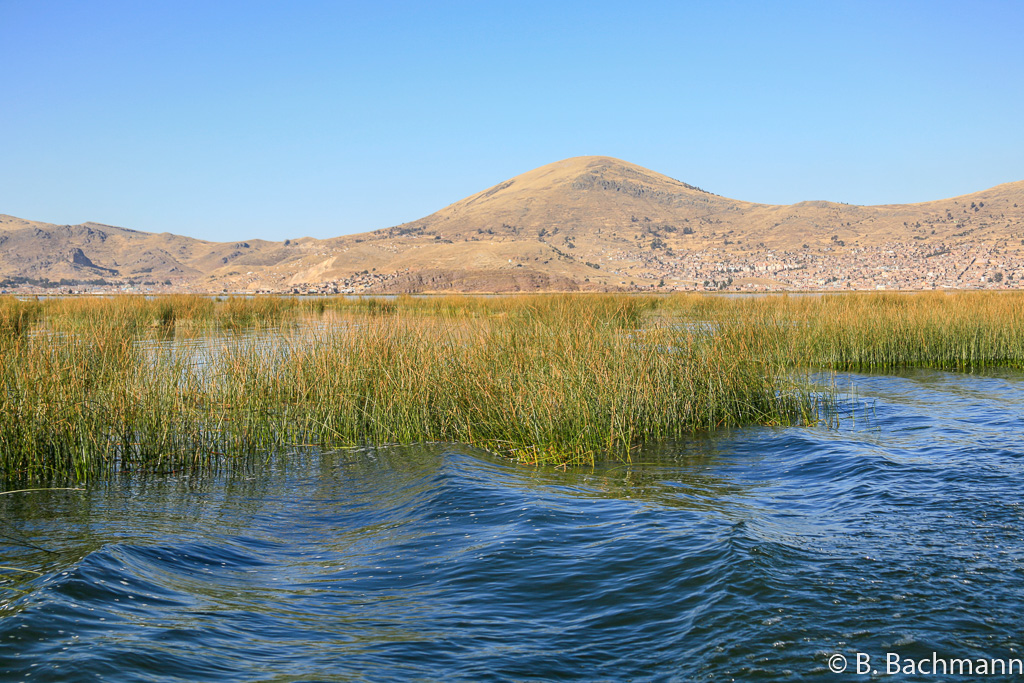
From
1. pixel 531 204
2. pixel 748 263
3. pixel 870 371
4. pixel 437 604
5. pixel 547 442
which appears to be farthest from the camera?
pixel 531 204

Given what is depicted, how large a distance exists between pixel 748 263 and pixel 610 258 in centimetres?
1962

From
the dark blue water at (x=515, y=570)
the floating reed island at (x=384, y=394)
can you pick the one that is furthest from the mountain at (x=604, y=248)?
the dark blue water at (x=515, y=570)

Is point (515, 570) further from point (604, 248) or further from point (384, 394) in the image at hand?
point (604, 248)

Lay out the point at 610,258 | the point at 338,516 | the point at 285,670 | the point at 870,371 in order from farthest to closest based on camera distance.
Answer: the point at 610,258, the point at 870,371, the point at 338,516, the point at 285,670

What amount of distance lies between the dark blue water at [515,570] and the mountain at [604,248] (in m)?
69.9

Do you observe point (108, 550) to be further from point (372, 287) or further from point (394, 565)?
point (372, 287)

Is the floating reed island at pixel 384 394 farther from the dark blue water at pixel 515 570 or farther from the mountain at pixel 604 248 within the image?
the mountain at pixel 604 248

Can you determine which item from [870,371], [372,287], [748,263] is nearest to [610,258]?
[748,263]

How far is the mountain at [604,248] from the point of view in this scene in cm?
8562

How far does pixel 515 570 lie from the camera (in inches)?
166

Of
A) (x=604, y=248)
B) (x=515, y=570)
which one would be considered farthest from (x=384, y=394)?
(x=604, y=248)

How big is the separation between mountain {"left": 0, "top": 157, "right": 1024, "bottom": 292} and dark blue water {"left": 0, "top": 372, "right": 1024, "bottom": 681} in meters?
69.9

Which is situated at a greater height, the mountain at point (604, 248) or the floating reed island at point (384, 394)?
the mountain at point (604, 248)

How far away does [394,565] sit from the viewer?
433 cm
